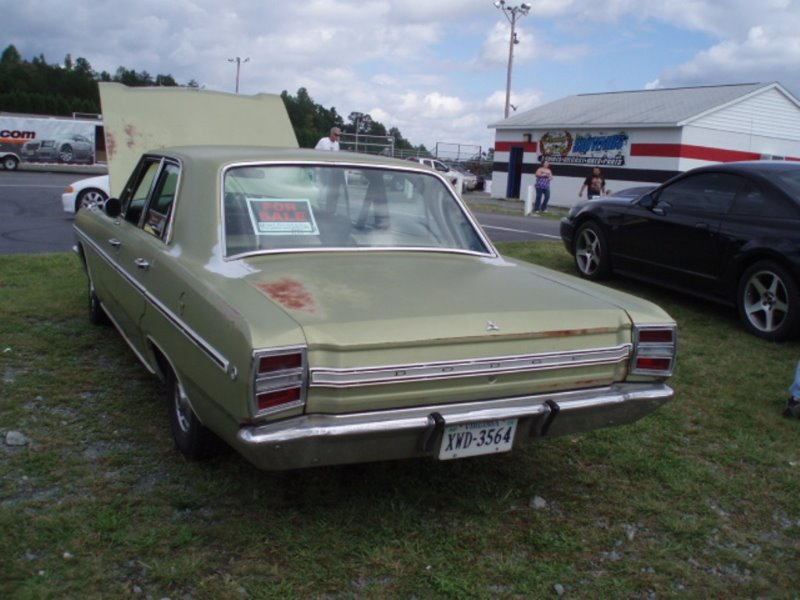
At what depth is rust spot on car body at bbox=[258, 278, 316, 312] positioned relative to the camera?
2879 millimetres

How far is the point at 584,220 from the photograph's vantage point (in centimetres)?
862

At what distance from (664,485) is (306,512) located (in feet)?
5.85

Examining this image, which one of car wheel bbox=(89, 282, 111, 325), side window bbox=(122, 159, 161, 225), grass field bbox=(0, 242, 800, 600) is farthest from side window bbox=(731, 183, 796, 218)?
car wheel bbox=(89, 282, 111, 325)

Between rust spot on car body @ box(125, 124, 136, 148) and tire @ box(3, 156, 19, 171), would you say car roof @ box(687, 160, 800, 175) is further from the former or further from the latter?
tire @ box(3, 156, 19, 171)

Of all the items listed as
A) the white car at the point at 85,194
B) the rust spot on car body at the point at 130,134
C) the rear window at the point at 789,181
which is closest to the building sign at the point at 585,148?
the white car at the point at 85,194

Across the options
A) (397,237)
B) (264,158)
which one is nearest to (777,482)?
(397,237)

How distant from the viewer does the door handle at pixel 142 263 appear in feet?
12.6

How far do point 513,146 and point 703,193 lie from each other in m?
25.5

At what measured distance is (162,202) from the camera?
4195 mm

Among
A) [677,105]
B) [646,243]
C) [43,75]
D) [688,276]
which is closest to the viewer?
[688,276]

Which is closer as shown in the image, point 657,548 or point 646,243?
point 657,548

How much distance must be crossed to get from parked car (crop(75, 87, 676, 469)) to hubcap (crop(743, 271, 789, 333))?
10.3ft

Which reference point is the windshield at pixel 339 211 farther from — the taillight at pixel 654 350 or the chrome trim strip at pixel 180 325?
the taillight at pixel 654 350

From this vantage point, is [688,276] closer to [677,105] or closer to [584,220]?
[584,220]
